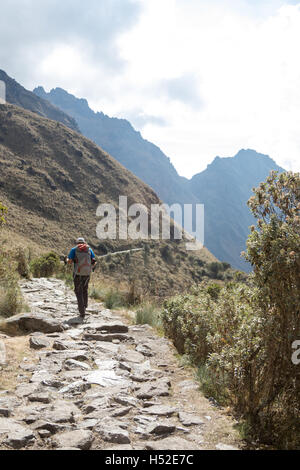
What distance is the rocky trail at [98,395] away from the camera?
2.86 metres

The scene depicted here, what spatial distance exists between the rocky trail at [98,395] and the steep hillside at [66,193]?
31887 millimetres

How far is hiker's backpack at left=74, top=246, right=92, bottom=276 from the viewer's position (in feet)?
27.7

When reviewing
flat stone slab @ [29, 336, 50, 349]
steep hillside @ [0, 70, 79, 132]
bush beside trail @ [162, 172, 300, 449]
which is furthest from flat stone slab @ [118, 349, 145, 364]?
steep hillside @ [0, 70, 79, 132]

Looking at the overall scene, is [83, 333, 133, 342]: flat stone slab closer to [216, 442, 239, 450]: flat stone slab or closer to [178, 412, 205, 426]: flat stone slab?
[178, 412, 205, 426]: flat stone slab

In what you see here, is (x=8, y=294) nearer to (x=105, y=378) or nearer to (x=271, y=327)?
(x=105, y=378)

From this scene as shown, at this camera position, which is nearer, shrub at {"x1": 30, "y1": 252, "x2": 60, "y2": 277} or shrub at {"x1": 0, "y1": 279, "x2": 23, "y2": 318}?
shrub at {"x1": 0, "y1": 279, "x2": 23, "y2": 318}

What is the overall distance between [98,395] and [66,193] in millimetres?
58211

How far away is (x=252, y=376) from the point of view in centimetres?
342

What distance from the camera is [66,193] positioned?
59.8 m

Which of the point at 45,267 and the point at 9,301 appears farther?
the point at 45,267

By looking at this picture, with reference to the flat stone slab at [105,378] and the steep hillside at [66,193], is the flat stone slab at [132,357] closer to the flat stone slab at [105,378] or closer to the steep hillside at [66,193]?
the flat stone slab at [105,378]

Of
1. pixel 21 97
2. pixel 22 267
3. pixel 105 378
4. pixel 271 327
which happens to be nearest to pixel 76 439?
pixel 105 378

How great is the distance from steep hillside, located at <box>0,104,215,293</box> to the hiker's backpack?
Answer: 2955 centimetres

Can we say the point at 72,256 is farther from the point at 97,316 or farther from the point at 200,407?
the point at 200,407
